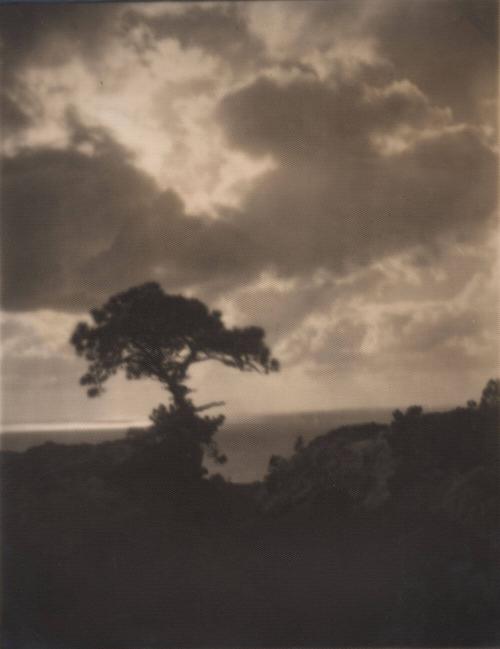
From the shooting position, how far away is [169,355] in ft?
25.1

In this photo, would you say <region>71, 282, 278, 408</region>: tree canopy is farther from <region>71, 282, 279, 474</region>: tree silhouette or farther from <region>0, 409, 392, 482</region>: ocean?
<region>0, 409, 392, 482</region>: ocean

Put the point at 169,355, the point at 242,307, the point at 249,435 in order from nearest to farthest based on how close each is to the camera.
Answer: the point at 249,435
the point at 242,307
the point at 169,355

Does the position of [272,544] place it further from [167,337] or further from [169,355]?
[167,337]

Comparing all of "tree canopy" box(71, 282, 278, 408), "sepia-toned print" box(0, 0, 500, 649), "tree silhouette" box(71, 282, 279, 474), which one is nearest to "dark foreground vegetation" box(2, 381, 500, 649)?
"sepia-toned print" box(0, 0, 500, 649)

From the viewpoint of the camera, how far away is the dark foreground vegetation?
7090 mm

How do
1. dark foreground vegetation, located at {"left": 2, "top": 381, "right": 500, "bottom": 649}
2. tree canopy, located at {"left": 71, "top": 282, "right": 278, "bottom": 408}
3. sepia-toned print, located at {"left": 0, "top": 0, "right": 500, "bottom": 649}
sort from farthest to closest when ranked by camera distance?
tree canopy, located at {"left": 71, "top": 282, "right": 278, "bottom": 408} → sepia-toned print, located at {"left": 0, "top": 0, "right": 500, "bottom": 649} → dark foreground vegetation, located at {"left": 2, "top": 381, "right": 500, "bottom": 649}

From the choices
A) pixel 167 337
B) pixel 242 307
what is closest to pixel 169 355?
pixel 167 337

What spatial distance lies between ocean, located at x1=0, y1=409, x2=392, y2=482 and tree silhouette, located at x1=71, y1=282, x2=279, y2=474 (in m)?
0.17

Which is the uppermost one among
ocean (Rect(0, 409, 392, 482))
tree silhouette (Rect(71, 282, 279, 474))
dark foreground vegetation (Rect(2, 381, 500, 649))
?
tree silhouette (Rect(71, 282, 279, 474))

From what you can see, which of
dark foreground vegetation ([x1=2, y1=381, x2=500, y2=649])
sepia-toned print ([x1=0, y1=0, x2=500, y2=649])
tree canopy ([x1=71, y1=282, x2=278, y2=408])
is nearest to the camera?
dark foreground vegetation ([x1=2, y1=381, x2=500, y2=649])

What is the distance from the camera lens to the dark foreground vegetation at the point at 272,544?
7.09 m

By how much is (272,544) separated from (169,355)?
2171 mm

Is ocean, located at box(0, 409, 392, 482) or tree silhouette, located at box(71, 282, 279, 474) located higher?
tree silhouette, located at box(71, 282, 279, 474)

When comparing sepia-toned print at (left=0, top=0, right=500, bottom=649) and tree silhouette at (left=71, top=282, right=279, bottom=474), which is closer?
sepia-toned print at (left=0, top=0, right=500, bottom=649)
